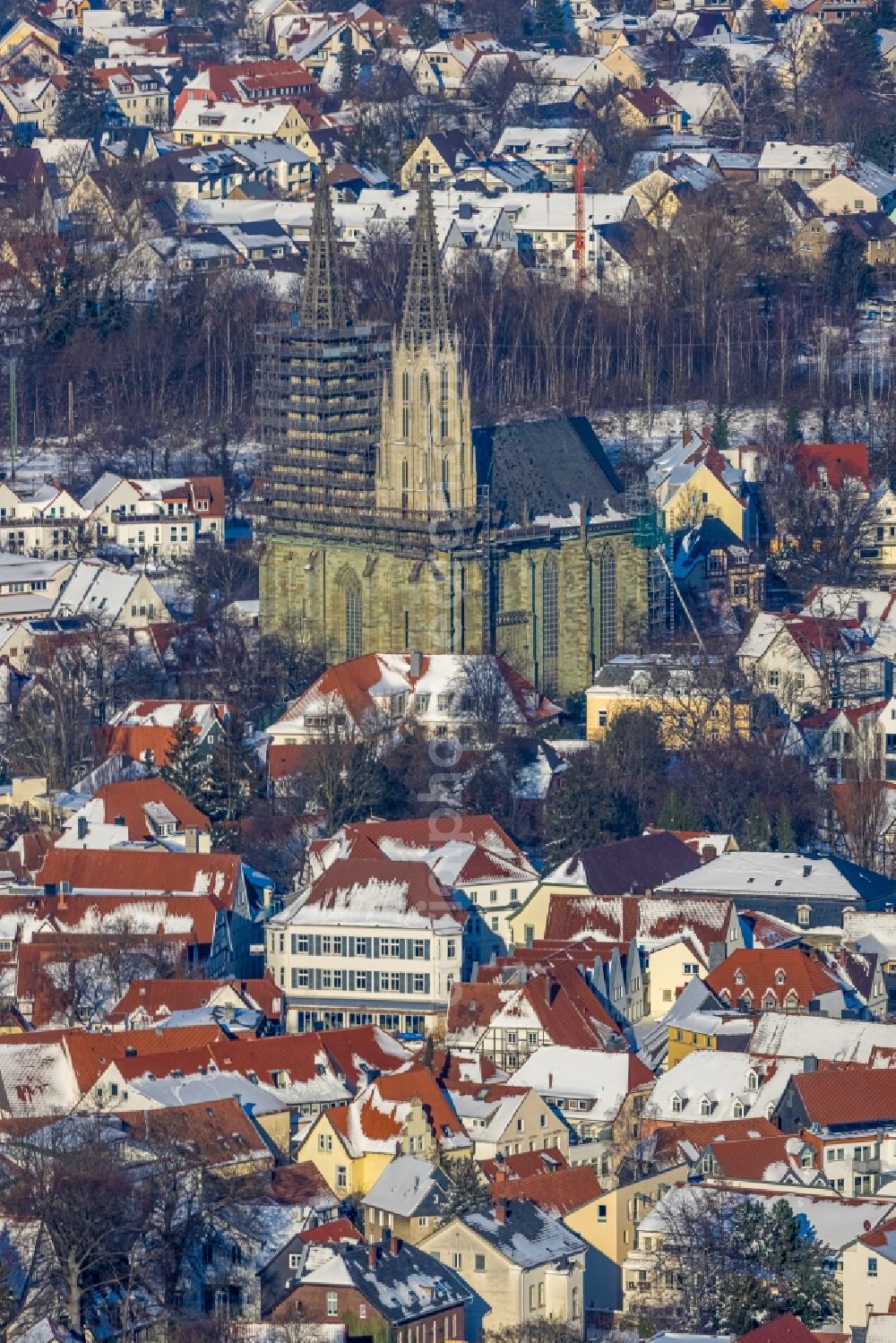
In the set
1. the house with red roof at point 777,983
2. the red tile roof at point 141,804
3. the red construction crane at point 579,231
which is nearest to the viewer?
the house with red roof at point 777,983

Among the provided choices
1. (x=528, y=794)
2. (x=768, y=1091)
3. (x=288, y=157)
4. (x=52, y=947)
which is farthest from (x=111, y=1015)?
(x=288, y=157)

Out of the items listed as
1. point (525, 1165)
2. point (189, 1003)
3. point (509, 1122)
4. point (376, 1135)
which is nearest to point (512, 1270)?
point (525, 1165)

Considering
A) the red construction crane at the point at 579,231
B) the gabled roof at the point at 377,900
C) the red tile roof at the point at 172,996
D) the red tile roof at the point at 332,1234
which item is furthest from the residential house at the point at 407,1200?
the red construction crane at the point at 579,231

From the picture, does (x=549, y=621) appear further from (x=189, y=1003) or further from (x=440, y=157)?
(x=440, y=157)

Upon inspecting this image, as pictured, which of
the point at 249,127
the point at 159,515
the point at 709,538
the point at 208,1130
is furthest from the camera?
the point at 249,127

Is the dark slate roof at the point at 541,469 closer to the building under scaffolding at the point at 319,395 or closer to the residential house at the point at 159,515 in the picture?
the building under scaffolding at the point at 319,395

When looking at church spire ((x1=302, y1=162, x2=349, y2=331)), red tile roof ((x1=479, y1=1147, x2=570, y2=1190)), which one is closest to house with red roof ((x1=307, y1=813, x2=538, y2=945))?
red tile roof ((x1=479, y1=1147, x2=570, y2=1190))

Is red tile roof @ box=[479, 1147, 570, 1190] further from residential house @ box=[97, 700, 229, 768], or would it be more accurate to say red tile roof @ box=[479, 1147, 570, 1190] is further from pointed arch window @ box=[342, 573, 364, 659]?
pointed arch window @ box=[342, 573, 364, 659]
